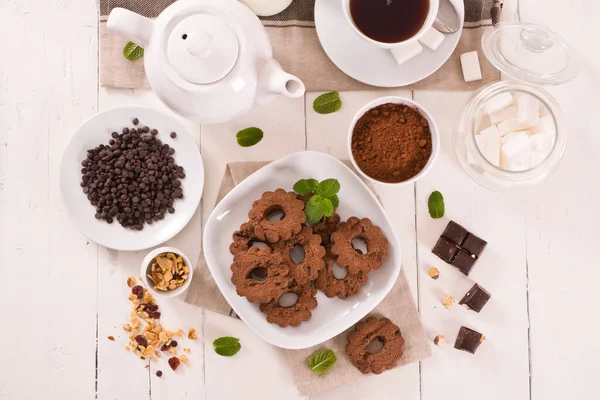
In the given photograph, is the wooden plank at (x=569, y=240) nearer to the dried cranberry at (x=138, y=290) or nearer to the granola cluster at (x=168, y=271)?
the granola cluster at (x=168, y=271)

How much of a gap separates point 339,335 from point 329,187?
39 cm

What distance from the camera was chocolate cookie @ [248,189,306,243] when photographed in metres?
1.30

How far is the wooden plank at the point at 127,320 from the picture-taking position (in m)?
1.45

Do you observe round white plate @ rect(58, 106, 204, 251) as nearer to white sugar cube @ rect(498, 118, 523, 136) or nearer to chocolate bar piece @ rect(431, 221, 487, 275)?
chocolate bar piece @ rect(431, 221, 487, 275)

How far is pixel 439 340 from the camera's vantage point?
1445 millimetres

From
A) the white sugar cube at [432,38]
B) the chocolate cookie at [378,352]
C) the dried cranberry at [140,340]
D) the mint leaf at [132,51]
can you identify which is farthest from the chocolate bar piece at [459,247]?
the mint leaf at [132,51]

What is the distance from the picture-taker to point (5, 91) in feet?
4.80

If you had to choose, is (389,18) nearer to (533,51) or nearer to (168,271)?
(533,51)

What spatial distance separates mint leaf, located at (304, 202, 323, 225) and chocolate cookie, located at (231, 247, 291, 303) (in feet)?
0.38

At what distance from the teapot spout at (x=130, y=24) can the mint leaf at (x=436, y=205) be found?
783mm

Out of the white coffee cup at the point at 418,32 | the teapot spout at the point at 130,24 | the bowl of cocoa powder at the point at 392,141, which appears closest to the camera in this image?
the teapot spout at the point at 130,24

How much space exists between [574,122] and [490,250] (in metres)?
0.40

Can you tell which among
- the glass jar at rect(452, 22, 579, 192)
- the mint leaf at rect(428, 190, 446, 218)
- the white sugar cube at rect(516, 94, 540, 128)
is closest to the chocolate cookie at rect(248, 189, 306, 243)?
the mint leaf at rect(428, 190, 446, 218)

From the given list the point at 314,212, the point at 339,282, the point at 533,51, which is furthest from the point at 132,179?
the point at 533,51
